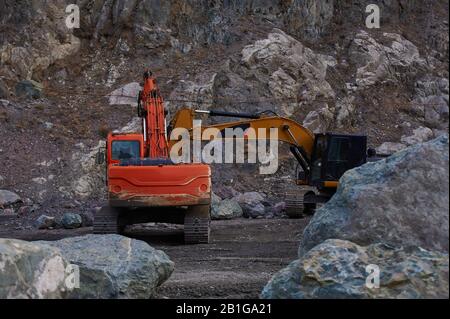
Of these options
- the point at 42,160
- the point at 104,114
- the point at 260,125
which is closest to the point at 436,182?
the point at 260,125

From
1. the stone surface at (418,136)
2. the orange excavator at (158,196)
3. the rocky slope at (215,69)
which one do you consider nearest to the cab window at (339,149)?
the orange excavator at (158,196)

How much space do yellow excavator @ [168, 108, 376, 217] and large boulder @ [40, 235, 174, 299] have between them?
808 centimetres

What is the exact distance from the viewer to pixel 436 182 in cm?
482

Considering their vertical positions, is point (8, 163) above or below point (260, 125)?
below

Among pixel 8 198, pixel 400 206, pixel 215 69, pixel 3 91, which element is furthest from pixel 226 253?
pixel 3 91

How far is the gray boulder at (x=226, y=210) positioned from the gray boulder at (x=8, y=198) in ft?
17.4

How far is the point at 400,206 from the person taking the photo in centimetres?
495

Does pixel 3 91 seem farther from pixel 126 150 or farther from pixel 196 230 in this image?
pixel 196 230

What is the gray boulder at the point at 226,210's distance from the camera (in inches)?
627
